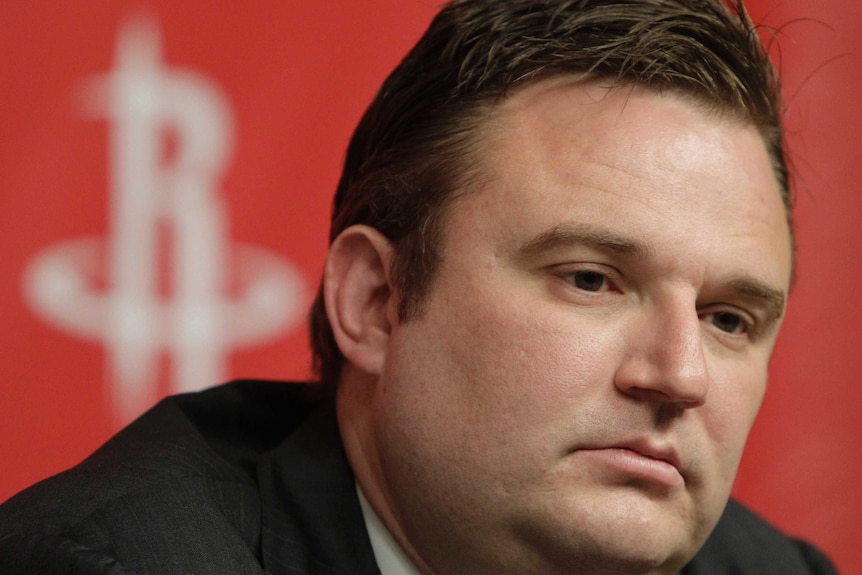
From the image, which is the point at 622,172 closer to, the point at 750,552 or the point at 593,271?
the point at 593,271

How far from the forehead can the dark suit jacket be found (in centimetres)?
50

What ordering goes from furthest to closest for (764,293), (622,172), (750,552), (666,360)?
(750,552), (764,293), (622,172), (666,360)

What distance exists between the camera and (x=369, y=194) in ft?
5.77

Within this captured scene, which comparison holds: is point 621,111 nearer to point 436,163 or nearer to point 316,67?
point 436,163

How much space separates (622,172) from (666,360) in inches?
11.0

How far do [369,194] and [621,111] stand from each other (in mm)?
452

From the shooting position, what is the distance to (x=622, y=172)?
148cm

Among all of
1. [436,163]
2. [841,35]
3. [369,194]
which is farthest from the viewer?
[841,35]

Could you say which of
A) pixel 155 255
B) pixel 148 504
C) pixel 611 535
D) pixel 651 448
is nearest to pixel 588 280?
pixel 651 448

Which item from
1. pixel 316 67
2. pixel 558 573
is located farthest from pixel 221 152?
pixel 558 573

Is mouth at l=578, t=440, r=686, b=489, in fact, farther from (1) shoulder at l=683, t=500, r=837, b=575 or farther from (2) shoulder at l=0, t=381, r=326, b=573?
(1) shoulder at l=683, t=500, r=837, b=575

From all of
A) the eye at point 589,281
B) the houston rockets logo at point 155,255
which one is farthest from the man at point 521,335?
the houston rockets logo at point 155,255

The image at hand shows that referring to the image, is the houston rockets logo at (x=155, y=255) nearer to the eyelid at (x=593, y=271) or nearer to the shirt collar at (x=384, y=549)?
the shirt collar at (x=384, y=549)

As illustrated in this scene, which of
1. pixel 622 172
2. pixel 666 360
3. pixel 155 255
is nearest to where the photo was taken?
pixel 666 360
